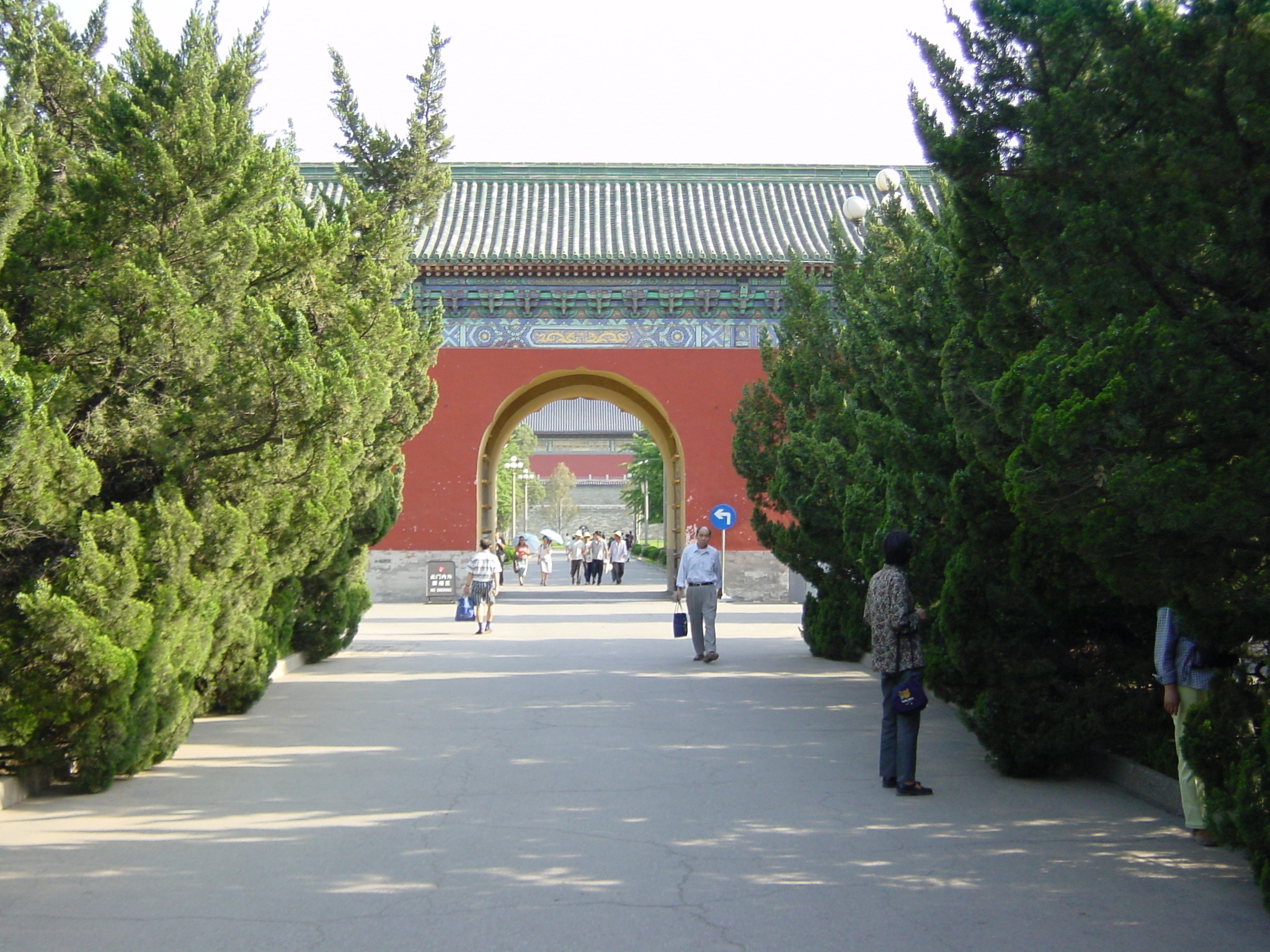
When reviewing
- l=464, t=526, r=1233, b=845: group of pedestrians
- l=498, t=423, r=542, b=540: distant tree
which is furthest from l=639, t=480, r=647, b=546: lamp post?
l=464, t=526, r=1233, b=845: group of pedestrians

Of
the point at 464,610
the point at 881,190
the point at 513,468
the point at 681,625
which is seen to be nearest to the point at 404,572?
the point at 464,610

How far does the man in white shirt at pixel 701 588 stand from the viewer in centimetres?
1509

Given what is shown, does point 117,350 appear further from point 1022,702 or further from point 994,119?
point 1022,702

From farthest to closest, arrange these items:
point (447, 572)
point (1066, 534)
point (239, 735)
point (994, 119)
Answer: point (447, 572)
point (239, 735)
point (994, 119)
point (1066, 534)

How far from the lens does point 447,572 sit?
86.0 ft

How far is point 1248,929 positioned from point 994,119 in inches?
153

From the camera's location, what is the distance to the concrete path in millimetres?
5039

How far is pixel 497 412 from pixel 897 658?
64.1ft

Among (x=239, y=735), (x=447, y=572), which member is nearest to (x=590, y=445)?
(x=447, y=572)

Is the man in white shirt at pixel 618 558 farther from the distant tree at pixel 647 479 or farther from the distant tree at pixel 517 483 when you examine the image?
the distant tree at pixel 517 483

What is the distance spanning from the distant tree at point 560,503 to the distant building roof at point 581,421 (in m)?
2.07

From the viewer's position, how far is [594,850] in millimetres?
6332

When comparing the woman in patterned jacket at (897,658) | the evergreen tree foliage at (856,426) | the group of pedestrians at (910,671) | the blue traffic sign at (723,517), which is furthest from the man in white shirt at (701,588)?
the blue traffic sign at (723,517)

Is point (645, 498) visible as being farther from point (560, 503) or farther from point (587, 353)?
point (587, 353)
